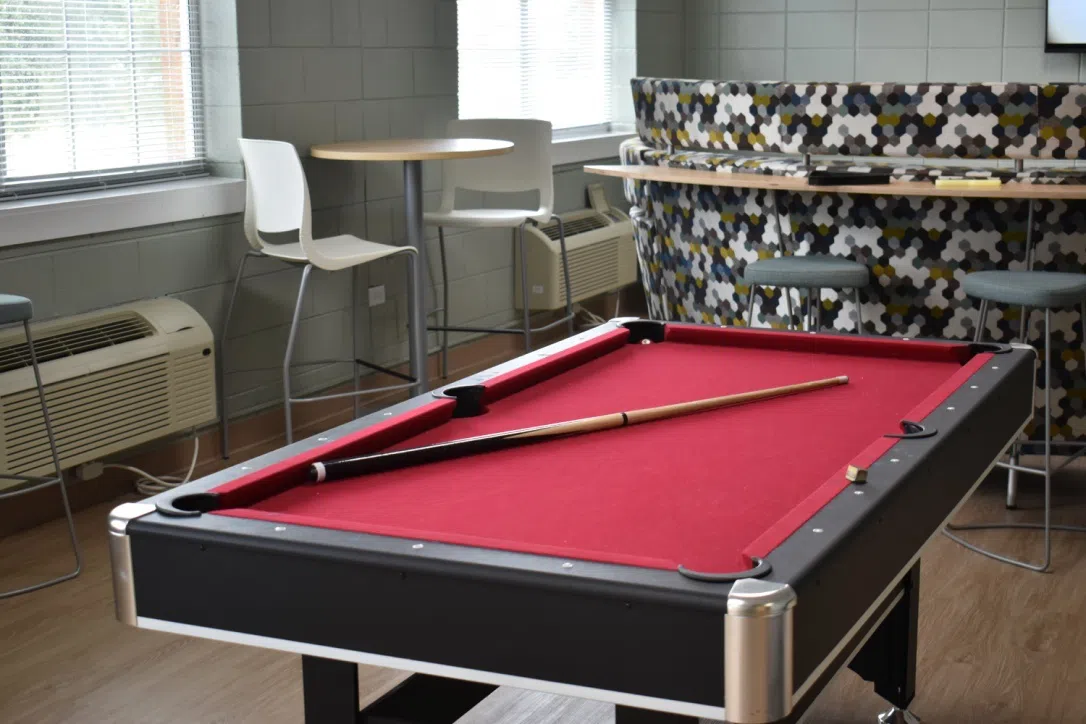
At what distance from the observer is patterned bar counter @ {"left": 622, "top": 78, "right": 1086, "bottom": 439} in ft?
13.0

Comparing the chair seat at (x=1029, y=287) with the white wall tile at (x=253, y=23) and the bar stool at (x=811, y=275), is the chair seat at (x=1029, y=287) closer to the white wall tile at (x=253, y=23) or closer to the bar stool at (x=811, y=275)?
the bar stool at (x=811, y=275)

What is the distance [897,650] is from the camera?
8.12ft

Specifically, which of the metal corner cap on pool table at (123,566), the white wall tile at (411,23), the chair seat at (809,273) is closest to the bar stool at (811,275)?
the chair seat at (809,273)

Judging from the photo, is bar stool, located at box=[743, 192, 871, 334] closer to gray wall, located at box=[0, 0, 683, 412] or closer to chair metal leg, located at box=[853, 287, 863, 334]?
chair metal leg, located at box=[853, 287, 863, 334]

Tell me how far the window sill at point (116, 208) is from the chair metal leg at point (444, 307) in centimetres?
107

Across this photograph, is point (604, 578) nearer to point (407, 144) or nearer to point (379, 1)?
point (407, 144)

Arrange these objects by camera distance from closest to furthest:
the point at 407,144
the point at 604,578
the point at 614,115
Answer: the point at 604,578 → the point at 407,144 → the point at 614,115

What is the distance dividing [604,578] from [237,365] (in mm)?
3387

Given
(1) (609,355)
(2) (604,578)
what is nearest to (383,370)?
(1) (609,355)

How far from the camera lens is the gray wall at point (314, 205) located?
411 cm

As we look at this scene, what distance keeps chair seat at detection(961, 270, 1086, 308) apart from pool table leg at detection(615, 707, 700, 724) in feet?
7.71

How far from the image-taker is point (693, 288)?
4828 mm

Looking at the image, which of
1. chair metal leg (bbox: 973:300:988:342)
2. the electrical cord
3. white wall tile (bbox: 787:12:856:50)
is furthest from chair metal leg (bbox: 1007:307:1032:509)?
white wall tile (bbox: 787:12:856:50)

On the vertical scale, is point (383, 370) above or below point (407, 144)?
below
